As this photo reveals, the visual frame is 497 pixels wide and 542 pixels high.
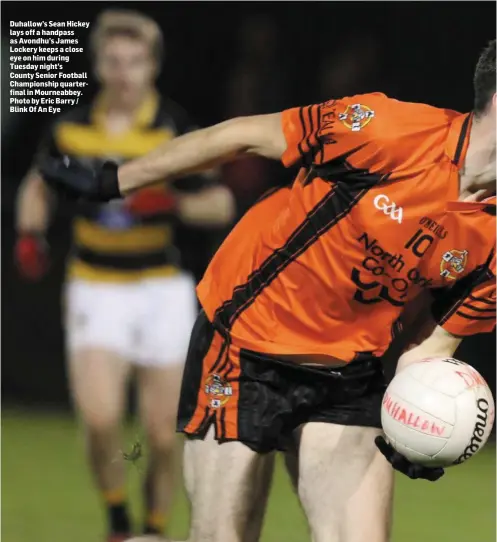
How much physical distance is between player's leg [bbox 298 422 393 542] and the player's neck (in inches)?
30.9

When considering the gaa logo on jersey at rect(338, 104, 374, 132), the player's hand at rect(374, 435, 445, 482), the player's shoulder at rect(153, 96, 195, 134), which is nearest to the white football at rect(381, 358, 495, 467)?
the player's hand at rect(374, 435, 445, 482)

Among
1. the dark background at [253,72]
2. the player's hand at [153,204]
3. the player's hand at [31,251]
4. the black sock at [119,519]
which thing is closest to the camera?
the black sock at [119,519]

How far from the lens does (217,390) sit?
3.84m

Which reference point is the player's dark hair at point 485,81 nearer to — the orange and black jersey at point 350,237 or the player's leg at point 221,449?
the orange and black jersey at point 350,237

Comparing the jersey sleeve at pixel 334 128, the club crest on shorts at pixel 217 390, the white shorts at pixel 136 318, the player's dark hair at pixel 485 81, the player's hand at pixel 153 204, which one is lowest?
the white shorts at pixel 136 318

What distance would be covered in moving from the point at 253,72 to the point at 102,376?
3.01 meters

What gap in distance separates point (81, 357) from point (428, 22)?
3.50 metres

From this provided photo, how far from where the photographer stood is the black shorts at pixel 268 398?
377 cm

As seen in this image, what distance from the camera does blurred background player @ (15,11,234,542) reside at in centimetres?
598

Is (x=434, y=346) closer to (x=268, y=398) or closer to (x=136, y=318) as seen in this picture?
(x=268, y=398)

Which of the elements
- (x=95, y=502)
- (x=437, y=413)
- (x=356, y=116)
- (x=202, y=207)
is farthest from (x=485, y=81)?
(x=95, y=502)

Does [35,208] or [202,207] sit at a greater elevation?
[202,207]

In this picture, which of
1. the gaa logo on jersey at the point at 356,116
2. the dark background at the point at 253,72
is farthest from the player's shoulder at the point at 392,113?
the dark background at the point at 253,72

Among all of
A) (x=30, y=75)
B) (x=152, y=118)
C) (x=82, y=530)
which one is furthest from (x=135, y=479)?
(x=30, y=75)
